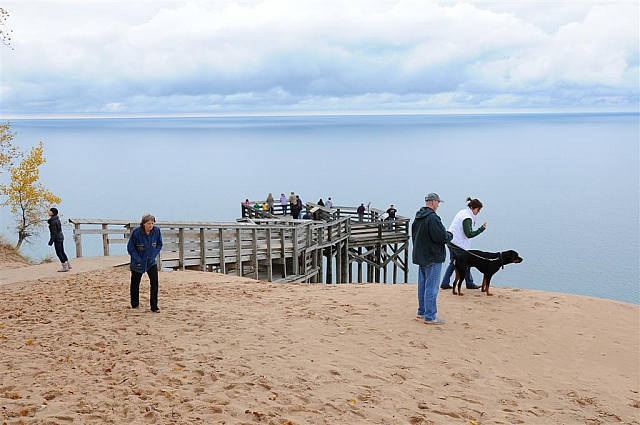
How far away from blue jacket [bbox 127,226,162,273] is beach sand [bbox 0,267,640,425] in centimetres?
80

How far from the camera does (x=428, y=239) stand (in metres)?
A: 9.27

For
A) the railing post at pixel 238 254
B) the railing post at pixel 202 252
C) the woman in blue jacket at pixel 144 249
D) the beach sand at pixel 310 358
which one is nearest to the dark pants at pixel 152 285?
the woman in blue jacket at pixel 144 249

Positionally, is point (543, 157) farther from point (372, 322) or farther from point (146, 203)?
point (372, 322)

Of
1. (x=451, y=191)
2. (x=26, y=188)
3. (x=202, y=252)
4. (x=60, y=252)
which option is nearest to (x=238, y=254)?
(x=202, y=252)

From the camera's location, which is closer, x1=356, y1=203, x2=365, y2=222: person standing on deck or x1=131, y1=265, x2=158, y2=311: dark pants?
x1=131, y1=265, x2=158, y2=311: dark pants

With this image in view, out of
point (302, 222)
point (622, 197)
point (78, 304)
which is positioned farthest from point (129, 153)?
point (78, 304)

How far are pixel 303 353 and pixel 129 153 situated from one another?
128 m

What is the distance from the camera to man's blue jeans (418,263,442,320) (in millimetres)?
9422

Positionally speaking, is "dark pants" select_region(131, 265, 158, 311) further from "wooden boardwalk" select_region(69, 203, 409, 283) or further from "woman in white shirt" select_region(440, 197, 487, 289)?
"woman in white shirt" select_region(440, 197, 487, 289)

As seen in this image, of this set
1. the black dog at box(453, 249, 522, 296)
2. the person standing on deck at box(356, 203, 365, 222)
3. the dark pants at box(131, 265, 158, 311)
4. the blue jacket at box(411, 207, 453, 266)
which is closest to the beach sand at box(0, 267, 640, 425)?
the dark pants at box(131, 265, 158, 311)

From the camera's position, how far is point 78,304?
10227 mm

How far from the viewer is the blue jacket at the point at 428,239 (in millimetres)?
9172

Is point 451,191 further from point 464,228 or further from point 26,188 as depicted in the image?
point 464,228

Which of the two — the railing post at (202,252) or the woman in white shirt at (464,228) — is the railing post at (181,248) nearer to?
the railing post at (202,252)
